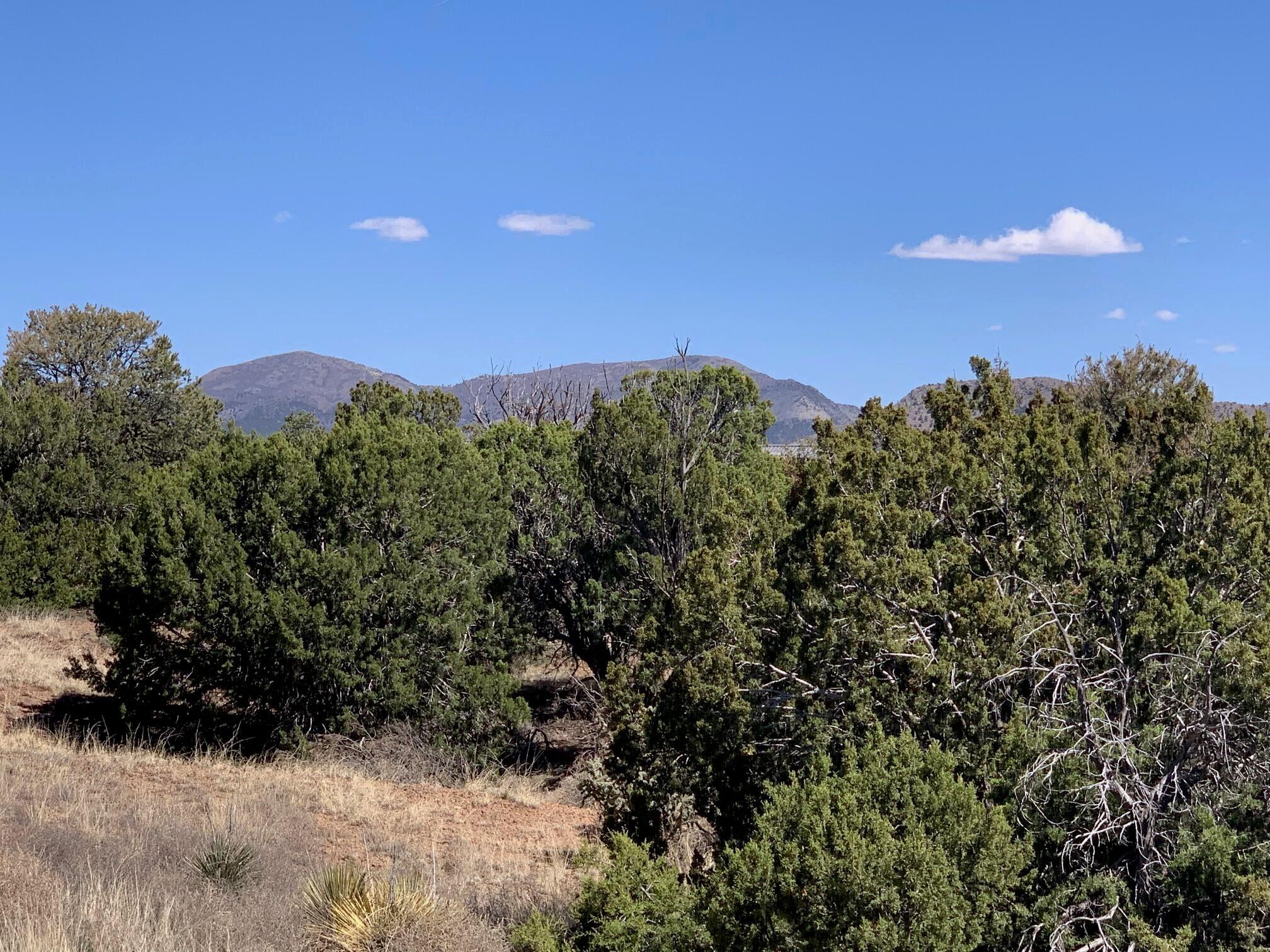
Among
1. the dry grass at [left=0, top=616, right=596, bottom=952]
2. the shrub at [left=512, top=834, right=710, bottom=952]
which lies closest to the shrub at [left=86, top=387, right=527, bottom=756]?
the dry grass at [left=0, top=616, right=596, bottom=952]

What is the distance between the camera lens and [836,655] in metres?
7.74

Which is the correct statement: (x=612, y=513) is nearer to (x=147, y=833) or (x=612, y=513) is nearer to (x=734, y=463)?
(x=734, y=463)

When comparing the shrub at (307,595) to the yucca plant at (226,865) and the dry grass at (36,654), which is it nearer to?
the dry grass at (36,654)

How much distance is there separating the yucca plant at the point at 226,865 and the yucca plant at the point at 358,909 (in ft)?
2.20

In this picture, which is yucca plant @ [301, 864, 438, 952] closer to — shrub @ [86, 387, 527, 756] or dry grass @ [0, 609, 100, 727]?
shrub @ [86, 387, 527, 756]

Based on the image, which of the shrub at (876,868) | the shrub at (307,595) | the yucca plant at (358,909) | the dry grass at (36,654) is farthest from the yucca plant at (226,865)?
the dry grass at (36,654)

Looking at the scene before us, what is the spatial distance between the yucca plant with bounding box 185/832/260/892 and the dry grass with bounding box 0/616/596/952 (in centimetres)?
7

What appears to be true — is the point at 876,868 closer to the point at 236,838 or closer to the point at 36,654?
the point at 236,838

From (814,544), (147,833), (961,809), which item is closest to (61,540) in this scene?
(147,833)

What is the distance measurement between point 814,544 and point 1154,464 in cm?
346

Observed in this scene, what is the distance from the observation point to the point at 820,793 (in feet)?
18.6

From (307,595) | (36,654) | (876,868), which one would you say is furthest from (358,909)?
(36,654)

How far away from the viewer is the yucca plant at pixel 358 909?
277 inches

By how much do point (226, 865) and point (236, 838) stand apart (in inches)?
46.1
